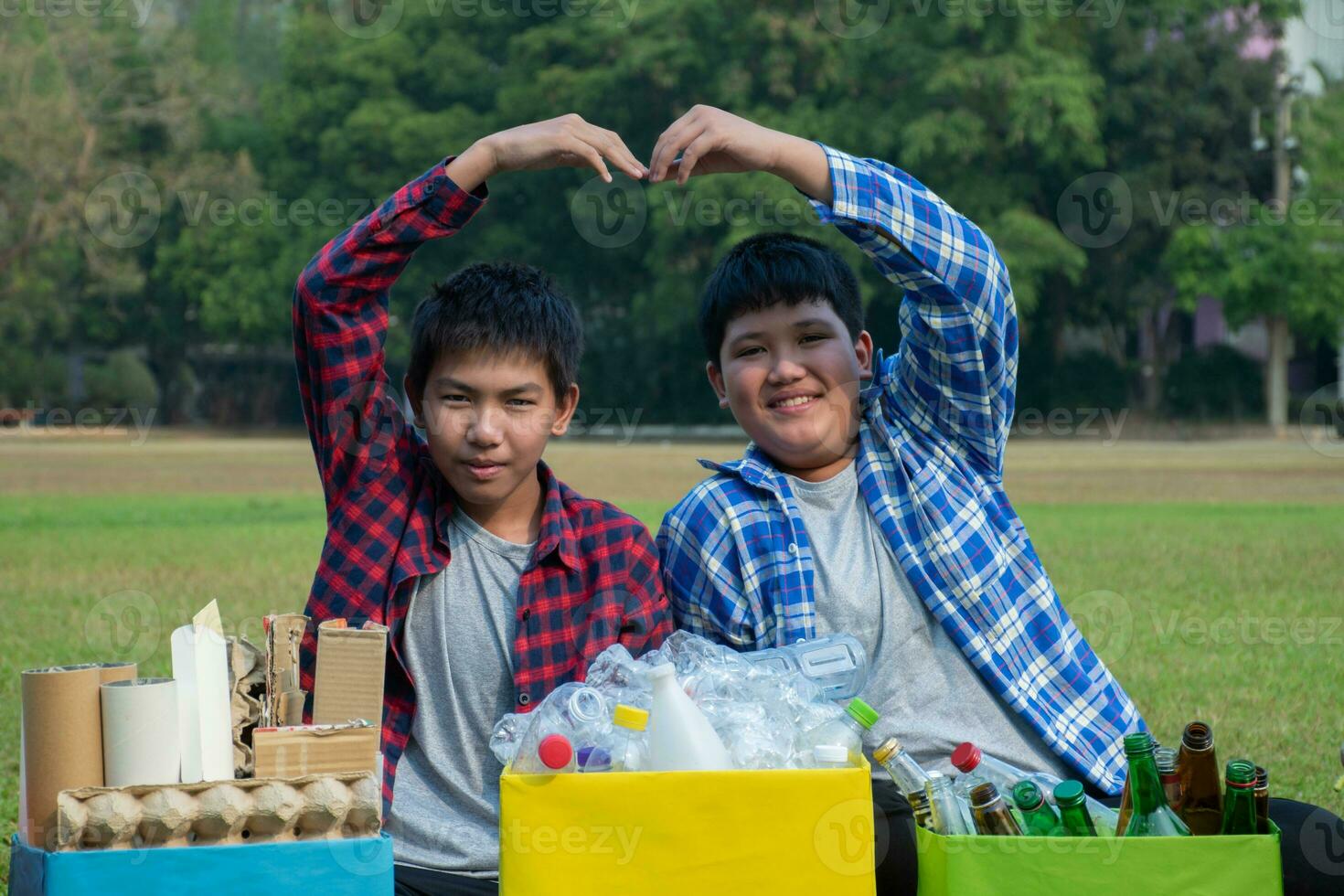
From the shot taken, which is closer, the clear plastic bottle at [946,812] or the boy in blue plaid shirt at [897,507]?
the clear plastic bottle at [946,812]

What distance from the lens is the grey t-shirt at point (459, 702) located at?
2812mm

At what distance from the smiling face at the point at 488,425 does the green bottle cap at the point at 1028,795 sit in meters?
1.18

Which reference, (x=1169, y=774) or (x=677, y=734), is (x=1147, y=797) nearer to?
(x=1169, y=774)

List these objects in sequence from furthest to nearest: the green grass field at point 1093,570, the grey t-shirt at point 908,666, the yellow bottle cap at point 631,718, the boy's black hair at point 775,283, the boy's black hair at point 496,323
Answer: the green grass field at point 1093,570, the boy's black hair at point 775,283, the boy's black hair at point 496,323, the grey t-shirt at point 908,666, the yellow bottle cap at point 631,718

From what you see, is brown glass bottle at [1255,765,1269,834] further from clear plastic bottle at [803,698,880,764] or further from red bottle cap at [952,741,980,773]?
Answer: clear plastic bottle at [803,698,880,764]

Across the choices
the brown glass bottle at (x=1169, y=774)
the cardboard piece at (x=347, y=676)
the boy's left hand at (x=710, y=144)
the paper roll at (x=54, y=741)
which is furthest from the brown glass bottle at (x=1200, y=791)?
the paper roll at (x=54, y=741)

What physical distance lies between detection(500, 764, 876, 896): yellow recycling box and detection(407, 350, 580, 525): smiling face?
3.04 feet

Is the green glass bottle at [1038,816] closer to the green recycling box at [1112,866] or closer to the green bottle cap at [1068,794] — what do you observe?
the green bottle cap at [1068,794]

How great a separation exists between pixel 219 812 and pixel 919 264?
5.26 ft

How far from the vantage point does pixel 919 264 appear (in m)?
2.89

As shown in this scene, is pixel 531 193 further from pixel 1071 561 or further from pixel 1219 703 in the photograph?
pixel 1219 703

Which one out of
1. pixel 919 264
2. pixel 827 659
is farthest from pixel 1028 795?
pixel 919 264

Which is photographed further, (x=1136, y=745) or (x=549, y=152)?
(x=549, y=152)

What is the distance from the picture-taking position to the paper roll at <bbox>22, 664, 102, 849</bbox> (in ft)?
7.25
